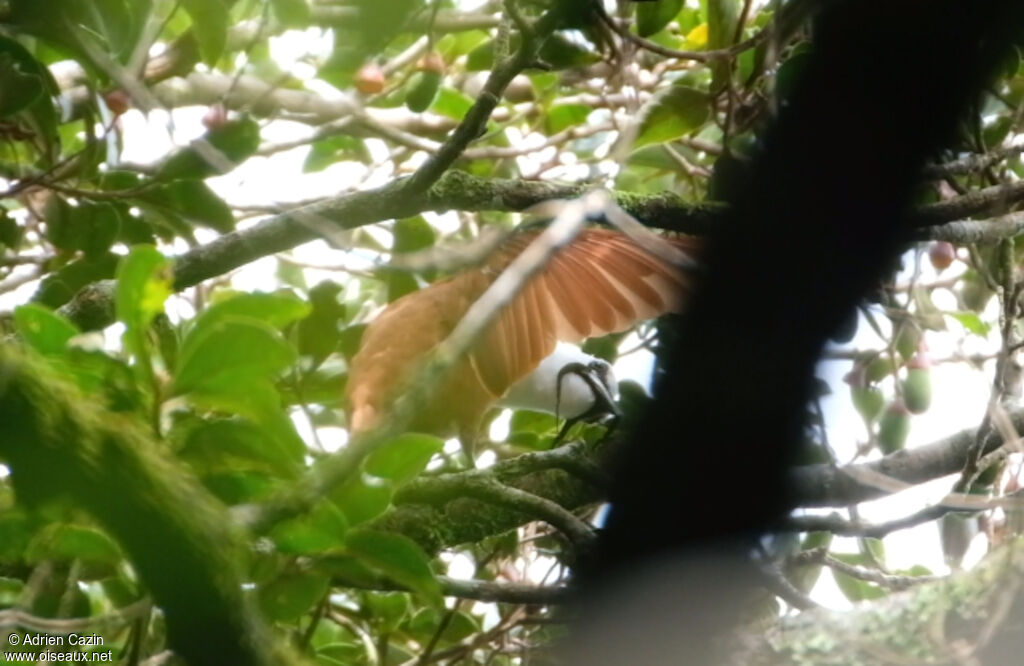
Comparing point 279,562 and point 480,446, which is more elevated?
point 480,446

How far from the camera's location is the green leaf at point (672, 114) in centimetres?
104

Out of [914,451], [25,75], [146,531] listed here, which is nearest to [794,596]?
[914,451]

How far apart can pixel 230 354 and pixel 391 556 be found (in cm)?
14

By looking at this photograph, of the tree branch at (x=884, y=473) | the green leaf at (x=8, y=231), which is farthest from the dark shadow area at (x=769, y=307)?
the green leaf at (x=8, y=231)

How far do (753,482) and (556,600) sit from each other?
0.17 m

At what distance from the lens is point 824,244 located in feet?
2.61

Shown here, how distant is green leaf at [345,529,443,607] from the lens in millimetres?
518

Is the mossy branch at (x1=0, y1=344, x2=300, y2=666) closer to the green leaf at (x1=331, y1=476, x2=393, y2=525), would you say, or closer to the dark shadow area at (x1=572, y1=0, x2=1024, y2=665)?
the green leaf at (x1=331, y1=476, x2=393, y2=525)

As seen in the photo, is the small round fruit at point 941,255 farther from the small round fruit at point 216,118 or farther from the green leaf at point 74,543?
the green leaf at point 74,543

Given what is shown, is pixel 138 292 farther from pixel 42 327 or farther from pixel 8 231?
pixel 8 231

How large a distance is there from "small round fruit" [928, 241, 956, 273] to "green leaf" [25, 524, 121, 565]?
36.8 inches

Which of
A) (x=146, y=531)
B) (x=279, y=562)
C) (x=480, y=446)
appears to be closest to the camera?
(x=146, y=531)

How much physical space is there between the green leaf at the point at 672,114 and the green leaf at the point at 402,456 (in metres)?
0.62

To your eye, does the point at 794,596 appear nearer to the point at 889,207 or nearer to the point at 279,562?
the point at 889,207
